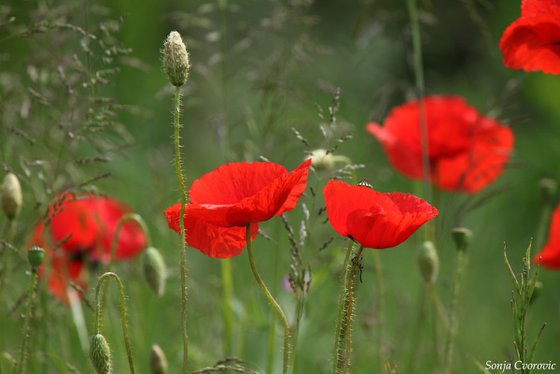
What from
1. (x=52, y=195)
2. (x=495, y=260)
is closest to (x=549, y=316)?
(x=495, y=260)

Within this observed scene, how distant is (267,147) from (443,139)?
1.39ft

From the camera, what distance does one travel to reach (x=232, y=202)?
1229 millimetres

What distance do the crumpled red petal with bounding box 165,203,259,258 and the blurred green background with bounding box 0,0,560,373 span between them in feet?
0.34

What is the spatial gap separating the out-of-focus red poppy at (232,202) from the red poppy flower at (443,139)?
721 mm

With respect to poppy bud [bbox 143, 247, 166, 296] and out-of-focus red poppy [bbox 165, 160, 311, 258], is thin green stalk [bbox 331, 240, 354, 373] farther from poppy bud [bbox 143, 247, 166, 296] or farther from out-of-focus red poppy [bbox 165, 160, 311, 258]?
poppy bud [bbox 143, 247, 166, 296]

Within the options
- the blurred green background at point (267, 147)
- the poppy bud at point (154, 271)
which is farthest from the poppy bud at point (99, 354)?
the poppy bud at point (154, 271)

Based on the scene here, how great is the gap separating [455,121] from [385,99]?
0.25 meters

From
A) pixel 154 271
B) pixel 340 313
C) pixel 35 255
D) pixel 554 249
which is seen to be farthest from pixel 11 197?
pixel 554 249

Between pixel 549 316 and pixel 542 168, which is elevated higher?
pixel 542 168

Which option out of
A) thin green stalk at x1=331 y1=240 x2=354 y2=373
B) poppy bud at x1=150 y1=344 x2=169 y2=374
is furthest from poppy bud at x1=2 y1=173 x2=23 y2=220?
thin green stalk at x1=331 y1=240 x2=354 y2=373

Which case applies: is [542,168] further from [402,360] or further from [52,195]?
[52,195]

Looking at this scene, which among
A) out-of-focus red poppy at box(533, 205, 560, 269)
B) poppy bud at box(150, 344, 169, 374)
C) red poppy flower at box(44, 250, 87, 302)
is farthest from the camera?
red poppy flower at box(44, 250, 87, 302)

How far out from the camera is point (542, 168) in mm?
3459

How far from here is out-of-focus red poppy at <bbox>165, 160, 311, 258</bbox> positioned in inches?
44.1
